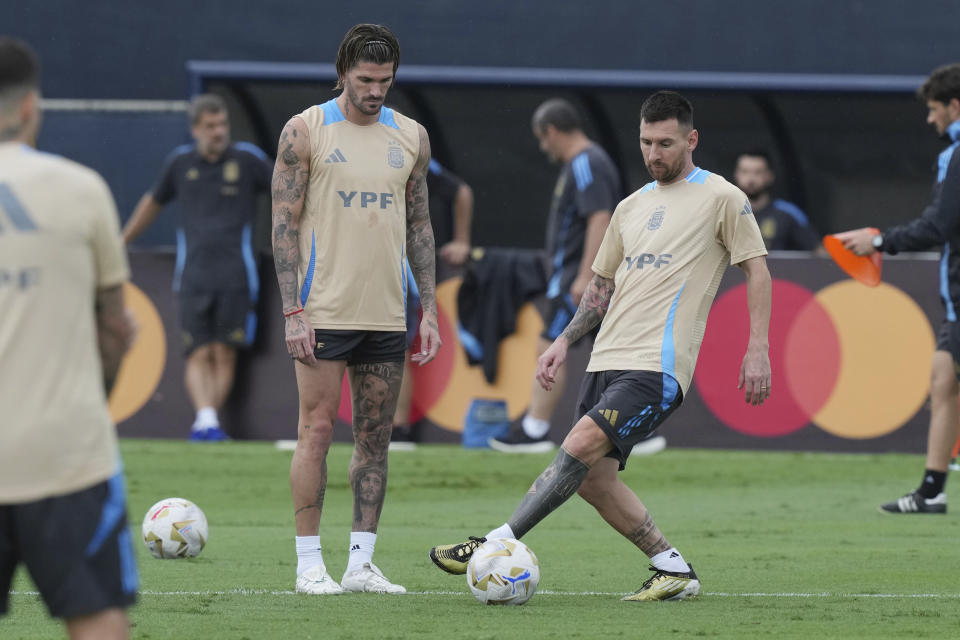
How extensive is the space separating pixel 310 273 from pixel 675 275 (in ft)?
4.64

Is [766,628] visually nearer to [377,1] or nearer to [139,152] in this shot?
[139,152]

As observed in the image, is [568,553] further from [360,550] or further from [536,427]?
[536,427]

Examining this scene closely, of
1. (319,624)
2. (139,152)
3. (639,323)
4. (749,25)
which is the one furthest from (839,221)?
(319,624)

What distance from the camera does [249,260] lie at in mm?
12594

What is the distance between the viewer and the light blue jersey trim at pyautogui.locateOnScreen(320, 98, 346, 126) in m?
6.17

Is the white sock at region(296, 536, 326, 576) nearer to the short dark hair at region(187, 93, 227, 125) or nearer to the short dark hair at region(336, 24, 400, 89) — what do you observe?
the short dark hair at region(336, 24, 400, 89)

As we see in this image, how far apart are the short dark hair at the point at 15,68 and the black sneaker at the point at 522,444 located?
8577 millimetres

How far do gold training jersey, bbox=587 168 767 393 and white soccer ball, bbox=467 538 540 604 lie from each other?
77 centimetres

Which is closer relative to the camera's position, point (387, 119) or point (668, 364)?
point (668, 364)

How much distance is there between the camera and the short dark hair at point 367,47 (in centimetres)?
604

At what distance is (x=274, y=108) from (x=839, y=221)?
547cm

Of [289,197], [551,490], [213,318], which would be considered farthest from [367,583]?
[213,318]

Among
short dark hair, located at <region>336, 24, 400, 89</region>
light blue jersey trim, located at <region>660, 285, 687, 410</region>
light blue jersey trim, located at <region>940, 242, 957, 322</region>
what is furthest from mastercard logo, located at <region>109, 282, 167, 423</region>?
light blue jersey trim, located at <region>660, 285, 687, 410</region>

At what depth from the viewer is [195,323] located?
1249cm
